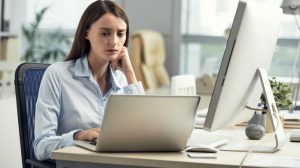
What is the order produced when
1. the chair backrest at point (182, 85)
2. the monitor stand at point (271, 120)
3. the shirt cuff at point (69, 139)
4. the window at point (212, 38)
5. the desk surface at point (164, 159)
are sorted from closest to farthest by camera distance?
the desk surface at point (164, 159), the monitor stand at point (271, 120), the shirt cuff at point (69, 139), the chair backrest at point (182, 85), the window at point (212, 38)

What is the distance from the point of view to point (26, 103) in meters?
2.58

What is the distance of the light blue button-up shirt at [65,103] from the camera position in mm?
2291

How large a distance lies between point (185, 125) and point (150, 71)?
467cm

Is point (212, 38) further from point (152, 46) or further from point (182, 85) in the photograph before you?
point (182, 85)

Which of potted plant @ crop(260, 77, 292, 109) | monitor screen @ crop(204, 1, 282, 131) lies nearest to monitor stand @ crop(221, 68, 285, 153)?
monitor screen @ crop(204, 1, 282, 131)

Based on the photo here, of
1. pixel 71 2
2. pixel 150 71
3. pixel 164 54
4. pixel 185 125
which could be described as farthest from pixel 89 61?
pixel 71 2

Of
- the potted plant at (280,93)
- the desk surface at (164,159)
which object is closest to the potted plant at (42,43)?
the potted plant at (280,93)

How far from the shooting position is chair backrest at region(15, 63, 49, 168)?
256cm

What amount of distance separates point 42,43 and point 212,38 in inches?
79.1

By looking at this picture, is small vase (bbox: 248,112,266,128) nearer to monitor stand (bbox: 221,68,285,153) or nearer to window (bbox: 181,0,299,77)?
monitor stand (bbox: 221,68,285,153)

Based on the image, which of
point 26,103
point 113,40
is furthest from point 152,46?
point 113,40

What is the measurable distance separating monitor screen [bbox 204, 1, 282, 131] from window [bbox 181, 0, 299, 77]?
4.77 m

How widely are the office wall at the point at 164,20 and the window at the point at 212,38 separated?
0.30 ft

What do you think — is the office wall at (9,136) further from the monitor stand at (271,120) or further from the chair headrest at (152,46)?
the chair headrest at (152,46)
